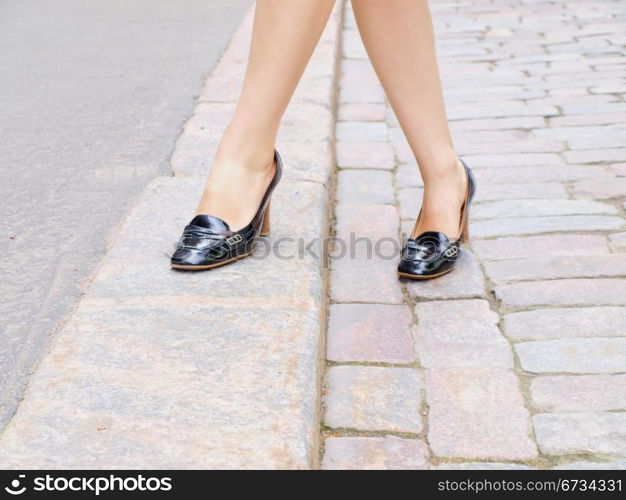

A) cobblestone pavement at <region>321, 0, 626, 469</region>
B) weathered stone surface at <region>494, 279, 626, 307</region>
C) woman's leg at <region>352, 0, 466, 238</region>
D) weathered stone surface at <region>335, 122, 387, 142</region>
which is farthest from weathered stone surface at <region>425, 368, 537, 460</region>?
weathered stone surface at <region>335, 122, 387, 142</region>

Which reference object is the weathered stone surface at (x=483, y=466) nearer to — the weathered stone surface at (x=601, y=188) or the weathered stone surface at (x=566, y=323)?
the weathered stone surface at (x=566, y=323)

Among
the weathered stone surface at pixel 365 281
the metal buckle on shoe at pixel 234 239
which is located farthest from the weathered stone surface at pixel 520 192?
the metal buckle on shoe at pixel 234 239

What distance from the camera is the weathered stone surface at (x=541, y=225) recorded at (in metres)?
2.81

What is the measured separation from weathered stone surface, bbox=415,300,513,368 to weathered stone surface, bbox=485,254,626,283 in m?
0.18

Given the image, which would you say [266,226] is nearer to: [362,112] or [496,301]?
[496,301]

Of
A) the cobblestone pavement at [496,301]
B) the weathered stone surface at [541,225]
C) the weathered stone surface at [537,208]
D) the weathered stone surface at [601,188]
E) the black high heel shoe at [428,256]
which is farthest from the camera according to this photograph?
the weathered stone surface at [601,188]

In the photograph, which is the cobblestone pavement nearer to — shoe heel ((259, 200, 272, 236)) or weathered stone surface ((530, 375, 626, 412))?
weathered stone surface ((530, 375, 626, 412))

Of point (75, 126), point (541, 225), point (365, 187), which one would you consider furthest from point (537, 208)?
point (75, 126)

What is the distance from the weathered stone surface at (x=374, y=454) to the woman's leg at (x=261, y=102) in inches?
27.7

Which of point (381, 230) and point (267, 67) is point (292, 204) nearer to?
point (381, 230)

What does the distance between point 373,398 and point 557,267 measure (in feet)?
2.64

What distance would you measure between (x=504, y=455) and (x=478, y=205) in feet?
4.48

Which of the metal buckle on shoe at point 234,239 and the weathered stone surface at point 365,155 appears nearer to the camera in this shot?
the metal buckle on shoe at point 234,239

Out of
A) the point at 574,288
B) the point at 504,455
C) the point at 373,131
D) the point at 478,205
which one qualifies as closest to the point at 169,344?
the point at 504,455
